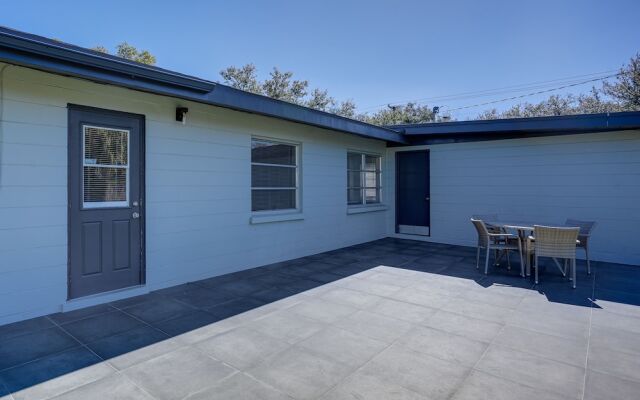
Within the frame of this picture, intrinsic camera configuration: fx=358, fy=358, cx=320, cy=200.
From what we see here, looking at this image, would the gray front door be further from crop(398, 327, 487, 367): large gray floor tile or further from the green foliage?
the green foliage

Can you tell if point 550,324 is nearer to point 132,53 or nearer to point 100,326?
point 100,326

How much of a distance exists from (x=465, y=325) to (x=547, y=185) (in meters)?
5.02

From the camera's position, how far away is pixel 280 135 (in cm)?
630

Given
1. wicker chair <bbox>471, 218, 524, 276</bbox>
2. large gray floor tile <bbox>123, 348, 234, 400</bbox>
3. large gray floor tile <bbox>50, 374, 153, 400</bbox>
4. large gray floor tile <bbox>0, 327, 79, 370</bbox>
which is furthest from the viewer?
wicker chair <bbox>471, 218, 524, 276</bbox>

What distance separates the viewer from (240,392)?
229 centimetres

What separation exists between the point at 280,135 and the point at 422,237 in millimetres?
4526

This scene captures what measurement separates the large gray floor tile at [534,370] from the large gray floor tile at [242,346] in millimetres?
1616

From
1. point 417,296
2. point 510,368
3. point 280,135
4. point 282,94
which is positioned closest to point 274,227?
point 280,135

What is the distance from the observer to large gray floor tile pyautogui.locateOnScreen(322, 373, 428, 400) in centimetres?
225

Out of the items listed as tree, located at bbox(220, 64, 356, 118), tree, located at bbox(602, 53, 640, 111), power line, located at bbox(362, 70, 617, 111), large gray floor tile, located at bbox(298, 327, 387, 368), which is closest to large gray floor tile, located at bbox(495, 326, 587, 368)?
large gray floor tile, located at bbox(298, 327, 387, 368)

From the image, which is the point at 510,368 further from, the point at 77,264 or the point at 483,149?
the point at 483,149

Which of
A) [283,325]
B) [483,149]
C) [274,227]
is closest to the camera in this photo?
[283,325]

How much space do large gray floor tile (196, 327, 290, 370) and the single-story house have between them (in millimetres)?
1837

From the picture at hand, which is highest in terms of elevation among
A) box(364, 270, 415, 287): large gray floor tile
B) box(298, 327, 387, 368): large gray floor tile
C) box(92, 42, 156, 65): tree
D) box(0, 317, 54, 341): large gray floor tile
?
box(92, 42, 156, 65): tree
